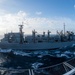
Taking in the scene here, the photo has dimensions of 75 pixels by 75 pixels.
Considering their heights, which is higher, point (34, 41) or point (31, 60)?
point (34, 41)

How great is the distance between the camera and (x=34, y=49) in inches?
1993

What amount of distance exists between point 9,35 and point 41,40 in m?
9.34

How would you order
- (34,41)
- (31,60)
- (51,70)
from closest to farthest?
(51,70)
(31,60)
(34,41)

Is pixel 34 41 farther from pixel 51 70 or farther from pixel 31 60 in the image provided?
pixel 51 70

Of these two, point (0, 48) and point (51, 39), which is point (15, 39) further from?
point (51, 39)

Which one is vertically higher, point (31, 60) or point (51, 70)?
point (51, 70)

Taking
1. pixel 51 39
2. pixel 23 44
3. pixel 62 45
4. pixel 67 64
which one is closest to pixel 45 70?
pixel 67 64

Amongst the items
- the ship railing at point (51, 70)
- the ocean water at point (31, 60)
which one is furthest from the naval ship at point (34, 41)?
the ship railing at point (51, 70)

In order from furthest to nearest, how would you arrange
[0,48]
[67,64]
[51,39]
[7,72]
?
[51,39]
[0,48]
[7,72]
[67,64]

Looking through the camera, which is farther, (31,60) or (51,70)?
(31,60)

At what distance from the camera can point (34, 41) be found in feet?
170

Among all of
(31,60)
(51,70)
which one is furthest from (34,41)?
(51,70)

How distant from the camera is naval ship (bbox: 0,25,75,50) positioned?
49969 mm

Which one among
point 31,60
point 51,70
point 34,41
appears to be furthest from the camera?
point 34,41
